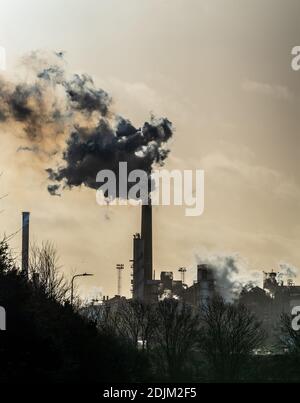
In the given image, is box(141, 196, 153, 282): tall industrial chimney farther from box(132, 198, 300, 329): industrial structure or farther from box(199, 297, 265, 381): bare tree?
box(199, 297, 265, 381): bare tree

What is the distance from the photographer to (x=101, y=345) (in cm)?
3934

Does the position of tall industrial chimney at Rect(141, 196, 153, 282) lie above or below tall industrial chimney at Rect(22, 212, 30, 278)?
above

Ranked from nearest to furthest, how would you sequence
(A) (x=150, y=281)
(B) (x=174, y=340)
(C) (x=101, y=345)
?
(C) (x=101, y=345) < (B) (x=174, y=340) < (A) (x=150, y=281)

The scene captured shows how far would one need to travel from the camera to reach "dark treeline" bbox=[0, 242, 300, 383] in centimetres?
2781

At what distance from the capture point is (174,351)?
68938mm

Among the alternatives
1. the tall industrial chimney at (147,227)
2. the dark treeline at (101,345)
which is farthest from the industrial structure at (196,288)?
the dark treeline at (101,345)

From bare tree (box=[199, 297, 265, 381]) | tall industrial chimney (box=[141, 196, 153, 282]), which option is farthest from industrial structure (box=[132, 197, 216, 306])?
bare tree (box=[199, 297, 265, 381])

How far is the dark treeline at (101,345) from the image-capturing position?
27.8 metres

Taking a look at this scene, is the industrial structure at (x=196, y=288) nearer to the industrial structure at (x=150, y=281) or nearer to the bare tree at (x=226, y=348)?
the industrial structure at (x=150, y=281)

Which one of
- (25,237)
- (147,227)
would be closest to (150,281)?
(147,227)

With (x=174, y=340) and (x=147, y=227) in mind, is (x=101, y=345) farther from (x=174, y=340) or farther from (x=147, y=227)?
(x=147, y=227)

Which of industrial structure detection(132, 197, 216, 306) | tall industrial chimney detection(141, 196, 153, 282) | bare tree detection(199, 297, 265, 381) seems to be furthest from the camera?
industrial structure detection(132, 197, 216, 306)
